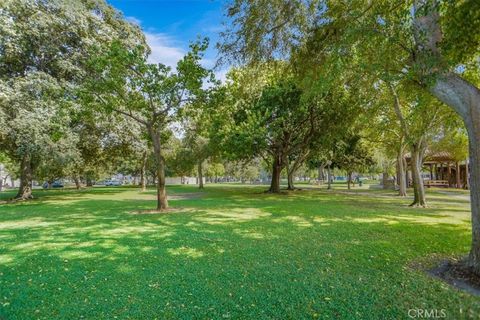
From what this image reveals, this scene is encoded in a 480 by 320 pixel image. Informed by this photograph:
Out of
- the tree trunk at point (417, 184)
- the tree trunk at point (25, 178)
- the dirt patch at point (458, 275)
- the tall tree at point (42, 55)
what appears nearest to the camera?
the dirt patch at point (458, 275)

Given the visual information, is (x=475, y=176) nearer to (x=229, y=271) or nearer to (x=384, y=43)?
(x=384, y=43)

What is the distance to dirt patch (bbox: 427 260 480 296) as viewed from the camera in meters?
3.99

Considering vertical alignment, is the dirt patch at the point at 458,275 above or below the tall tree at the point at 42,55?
below

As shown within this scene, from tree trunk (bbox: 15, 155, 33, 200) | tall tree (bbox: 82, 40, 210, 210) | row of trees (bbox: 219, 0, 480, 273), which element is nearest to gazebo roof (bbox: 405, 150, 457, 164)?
row of trees (bbox: 219, 0, 480, 273)

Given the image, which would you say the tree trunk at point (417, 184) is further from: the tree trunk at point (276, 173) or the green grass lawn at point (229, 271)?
the tree trunk at point (276, 173)

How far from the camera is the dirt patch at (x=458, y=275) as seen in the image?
3.99 m

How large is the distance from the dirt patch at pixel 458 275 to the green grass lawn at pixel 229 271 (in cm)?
25

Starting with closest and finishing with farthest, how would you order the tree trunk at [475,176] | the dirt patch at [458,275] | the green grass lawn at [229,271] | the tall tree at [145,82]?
the green grass lawn at [229,271] < the dirt patch at [458,275] < the tree trunk at [475,176] < the tall tree at [145,82]

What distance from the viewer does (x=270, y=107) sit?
18.3 m

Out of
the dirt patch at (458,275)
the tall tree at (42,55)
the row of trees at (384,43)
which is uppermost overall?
the tall tree at (42,55)

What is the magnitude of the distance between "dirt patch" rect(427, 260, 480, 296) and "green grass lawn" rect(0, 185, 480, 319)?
0.25 metres

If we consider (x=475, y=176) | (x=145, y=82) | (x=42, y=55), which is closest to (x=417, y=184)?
(x=475, y=176)

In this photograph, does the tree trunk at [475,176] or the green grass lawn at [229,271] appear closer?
the green grass lawn at [229,271]

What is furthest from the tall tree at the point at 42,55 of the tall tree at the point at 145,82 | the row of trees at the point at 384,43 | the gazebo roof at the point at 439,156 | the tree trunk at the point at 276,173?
the gazebo roof at the point at 439,156
